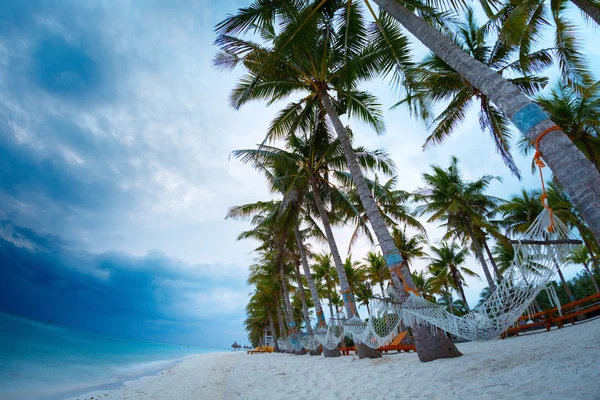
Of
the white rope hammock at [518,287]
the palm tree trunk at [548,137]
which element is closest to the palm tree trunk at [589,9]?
the palm tree trunk at [548,137]

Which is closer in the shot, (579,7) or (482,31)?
(579,7)

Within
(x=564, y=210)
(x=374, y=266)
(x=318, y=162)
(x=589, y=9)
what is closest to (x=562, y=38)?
(x=589, y=9)

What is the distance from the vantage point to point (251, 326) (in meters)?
40.7

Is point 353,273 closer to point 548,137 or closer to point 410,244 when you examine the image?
point 410,244

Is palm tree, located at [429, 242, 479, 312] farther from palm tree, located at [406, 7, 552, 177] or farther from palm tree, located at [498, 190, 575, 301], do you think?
palm tree, located at [406, 7, 552, 177]

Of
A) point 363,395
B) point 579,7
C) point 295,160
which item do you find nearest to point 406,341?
point 295,160

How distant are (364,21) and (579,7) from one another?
3.52 meters

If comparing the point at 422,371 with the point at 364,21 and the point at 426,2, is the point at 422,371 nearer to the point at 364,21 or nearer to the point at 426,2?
the point at 426,2

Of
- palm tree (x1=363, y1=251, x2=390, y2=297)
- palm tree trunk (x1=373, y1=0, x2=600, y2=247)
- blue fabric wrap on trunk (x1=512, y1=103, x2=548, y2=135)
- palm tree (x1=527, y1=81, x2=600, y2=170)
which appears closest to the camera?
palm tree trunk (x1=373, y1=0, x2=600, y2=247)

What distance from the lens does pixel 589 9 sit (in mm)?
4312

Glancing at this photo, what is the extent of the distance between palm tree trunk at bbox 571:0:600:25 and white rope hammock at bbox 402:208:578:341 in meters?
4.26

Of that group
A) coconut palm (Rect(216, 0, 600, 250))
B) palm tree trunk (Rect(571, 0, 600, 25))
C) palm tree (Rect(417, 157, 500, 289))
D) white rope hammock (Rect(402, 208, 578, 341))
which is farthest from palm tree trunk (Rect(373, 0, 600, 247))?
palm tree (Rect(417, 157, 500, 289))

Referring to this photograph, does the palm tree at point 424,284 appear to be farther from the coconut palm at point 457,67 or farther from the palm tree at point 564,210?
the coconut palm at point 457,67

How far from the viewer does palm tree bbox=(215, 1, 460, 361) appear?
4.55 m
